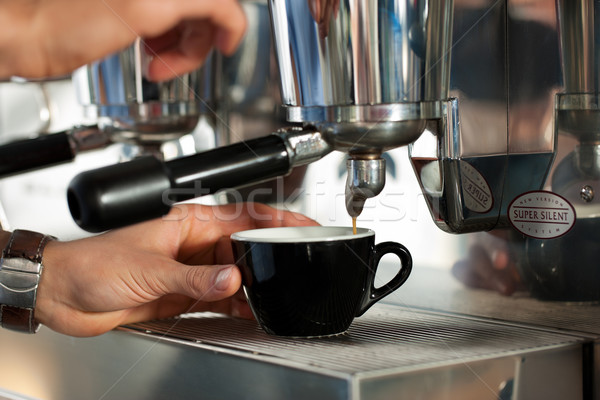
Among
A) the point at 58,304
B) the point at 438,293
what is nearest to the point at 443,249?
the point at 438,293

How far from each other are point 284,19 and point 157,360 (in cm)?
21

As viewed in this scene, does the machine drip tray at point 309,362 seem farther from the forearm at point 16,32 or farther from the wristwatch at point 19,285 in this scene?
the forearm at point 16,32

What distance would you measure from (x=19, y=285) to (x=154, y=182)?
205mm

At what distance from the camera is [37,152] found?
511mm

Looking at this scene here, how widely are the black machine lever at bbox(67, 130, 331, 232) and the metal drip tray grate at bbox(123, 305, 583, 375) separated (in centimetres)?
9

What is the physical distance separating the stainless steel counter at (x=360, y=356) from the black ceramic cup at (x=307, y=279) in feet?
0.04

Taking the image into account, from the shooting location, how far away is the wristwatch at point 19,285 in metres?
0.50

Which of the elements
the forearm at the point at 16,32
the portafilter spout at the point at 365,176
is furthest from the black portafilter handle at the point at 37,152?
the portafilter spout at the point at 365,176

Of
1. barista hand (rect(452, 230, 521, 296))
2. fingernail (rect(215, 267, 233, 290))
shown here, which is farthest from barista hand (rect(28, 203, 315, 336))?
barista hand (rect(452, 230, 521, 296))

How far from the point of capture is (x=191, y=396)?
395mm

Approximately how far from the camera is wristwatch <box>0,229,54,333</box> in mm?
497

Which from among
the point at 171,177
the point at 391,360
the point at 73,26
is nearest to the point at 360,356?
the point at 391,360

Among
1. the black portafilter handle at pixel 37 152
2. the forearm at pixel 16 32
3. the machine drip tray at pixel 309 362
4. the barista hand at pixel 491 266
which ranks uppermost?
the forearm at pixel 16 32

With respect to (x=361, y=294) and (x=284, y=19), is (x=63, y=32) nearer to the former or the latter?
(x=284, y=19)
